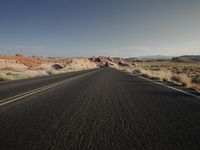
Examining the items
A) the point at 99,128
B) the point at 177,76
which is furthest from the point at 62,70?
the point at 99,128

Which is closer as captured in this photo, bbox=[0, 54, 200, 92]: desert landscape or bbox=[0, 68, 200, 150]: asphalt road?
bbox=[0, 68, 200, 150]: asphalt road

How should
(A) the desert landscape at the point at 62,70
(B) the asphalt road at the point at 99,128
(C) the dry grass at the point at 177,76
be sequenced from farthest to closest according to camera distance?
(A) the desert landscape at the point at 62,70 → (C) the dry grass at the point at 177,76 → (B) the asphalt road at the point at 99,128

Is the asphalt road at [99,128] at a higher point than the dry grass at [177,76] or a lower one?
higher

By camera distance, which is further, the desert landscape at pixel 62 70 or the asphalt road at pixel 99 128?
the desert landscape at pixel 62 70

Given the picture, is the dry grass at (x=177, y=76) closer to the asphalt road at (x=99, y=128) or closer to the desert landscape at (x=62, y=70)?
Answer: the desert landscape at (x=62, y=70)

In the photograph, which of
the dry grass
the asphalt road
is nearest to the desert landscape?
the dry grass

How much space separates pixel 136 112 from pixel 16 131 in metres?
2.86

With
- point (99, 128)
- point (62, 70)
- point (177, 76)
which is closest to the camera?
point (99, 128)

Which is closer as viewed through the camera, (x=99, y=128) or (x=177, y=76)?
(x=99, y=128)

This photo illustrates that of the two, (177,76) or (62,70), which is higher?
(177,76)

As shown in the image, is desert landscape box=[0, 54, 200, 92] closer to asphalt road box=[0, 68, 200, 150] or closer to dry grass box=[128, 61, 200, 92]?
dry grass box=[128, 61, 200, 92]

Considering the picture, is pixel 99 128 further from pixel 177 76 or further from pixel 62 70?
pixel 62 70

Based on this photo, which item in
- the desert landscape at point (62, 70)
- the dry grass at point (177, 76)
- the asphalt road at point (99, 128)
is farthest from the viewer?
the desert landscape at point (62, 70)

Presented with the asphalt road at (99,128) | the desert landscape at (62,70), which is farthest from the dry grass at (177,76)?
the asphalt road at (99,128)
